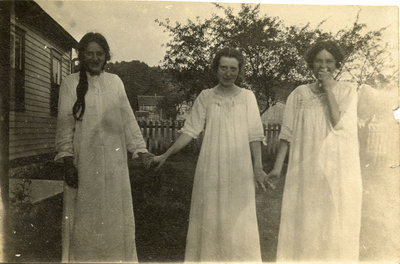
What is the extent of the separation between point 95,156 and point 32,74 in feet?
2.74

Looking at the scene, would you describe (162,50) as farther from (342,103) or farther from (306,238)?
(306,238)

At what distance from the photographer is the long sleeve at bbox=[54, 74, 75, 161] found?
2771 millimetres

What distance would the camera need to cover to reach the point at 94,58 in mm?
Answer: 2859

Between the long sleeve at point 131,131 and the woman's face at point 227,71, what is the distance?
71 centimetres

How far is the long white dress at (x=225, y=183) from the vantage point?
2.82 meters

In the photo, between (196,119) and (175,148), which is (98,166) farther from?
(196,119)

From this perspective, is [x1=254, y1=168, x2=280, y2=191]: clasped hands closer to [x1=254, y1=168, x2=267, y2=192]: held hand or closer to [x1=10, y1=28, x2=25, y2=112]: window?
[x1=254, y1=168, x2=267, y2=192]: held hand

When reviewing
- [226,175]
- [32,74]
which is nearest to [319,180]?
[226,175]

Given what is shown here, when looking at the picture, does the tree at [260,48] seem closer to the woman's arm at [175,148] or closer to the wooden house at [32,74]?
the woman's arm at [175,148]

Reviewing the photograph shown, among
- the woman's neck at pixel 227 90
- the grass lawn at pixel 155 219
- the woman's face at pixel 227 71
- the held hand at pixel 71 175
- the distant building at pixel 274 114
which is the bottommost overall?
the grass lawn at pixel 155 219

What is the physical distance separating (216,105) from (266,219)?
0.95 metres

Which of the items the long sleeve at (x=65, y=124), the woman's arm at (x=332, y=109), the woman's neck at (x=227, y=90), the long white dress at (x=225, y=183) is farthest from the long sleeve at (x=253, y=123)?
the long sleeve at (x=65, y=124)

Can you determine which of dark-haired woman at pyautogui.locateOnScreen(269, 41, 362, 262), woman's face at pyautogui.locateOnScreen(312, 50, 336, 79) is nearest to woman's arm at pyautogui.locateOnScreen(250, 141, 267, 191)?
dark-haired woman at pyautogui.locateOnScreen(269, 41, 362, 262)

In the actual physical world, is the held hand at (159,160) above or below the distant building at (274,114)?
below
